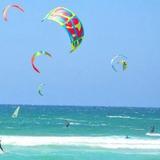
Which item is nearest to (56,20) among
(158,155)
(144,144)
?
(158,155)

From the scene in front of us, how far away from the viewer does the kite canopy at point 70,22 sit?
19156 mm

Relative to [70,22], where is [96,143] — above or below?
above

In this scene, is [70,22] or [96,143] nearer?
[70,22]

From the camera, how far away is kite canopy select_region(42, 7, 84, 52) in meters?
19.2

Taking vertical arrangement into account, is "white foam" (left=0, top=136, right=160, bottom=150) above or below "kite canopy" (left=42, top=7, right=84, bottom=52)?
above

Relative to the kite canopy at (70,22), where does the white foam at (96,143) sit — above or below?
above

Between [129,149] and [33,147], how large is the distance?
14.5ft

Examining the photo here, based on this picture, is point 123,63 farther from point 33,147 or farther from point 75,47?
point 33,147

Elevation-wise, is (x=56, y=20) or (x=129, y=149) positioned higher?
(x=129, y=149)

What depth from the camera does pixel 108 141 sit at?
35281 mm

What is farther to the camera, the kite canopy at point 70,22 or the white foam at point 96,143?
the white foam at point 96,143

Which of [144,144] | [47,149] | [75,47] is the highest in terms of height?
[144,144]

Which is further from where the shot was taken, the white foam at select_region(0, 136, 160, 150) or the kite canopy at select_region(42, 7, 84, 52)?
the white foam at select_region(0, 136, 160, 150)

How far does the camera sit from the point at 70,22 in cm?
1944
